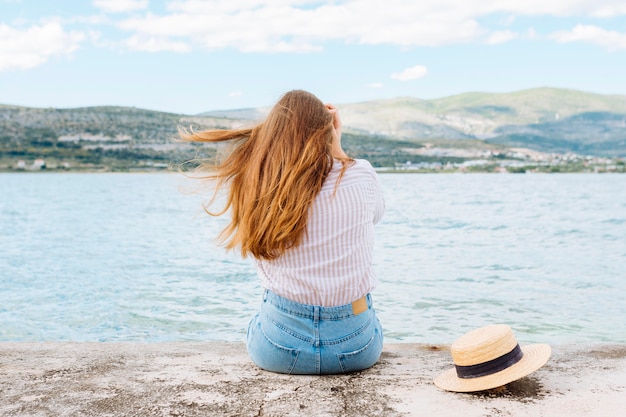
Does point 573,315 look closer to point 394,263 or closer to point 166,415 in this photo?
point 394,263

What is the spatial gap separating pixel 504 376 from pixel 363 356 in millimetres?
666

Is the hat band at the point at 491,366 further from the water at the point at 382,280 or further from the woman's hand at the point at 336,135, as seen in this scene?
the water at the point at 382,280

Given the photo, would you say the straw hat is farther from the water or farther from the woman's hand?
the water

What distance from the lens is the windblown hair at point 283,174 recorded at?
288 cm

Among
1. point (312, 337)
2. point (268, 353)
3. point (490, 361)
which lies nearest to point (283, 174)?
point (312, 337)

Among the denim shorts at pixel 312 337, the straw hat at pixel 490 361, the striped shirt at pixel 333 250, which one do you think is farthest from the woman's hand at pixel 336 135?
the straw hat at pixel 490 361

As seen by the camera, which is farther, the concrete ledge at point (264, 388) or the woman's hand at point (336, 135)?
the woman's hand at point (336, 135)

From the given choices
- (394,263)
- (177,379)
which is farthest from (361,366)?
(394,263)

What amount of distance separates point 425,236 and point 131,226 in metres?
13.4

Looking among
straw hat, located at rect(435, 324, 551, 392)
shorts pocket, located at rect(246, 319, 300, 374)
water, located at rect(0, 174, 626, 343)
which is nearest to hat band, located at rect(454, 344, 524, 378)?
straw hat, located at rect(435, 324, 551, 392)

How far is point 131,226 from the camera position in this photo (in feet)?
96.7

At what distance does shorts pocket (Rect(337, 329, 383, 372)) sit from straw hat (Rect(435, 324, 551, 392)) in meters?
0.43

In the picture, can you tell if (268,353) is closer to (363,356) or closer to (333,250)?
(363,356)

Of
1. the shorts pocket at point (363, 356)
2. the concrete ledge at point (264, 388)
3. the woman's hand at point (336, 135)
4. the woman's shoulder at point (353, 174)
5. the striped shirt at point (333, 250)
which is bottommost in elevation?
the concrete ledge at point (264, 388)
